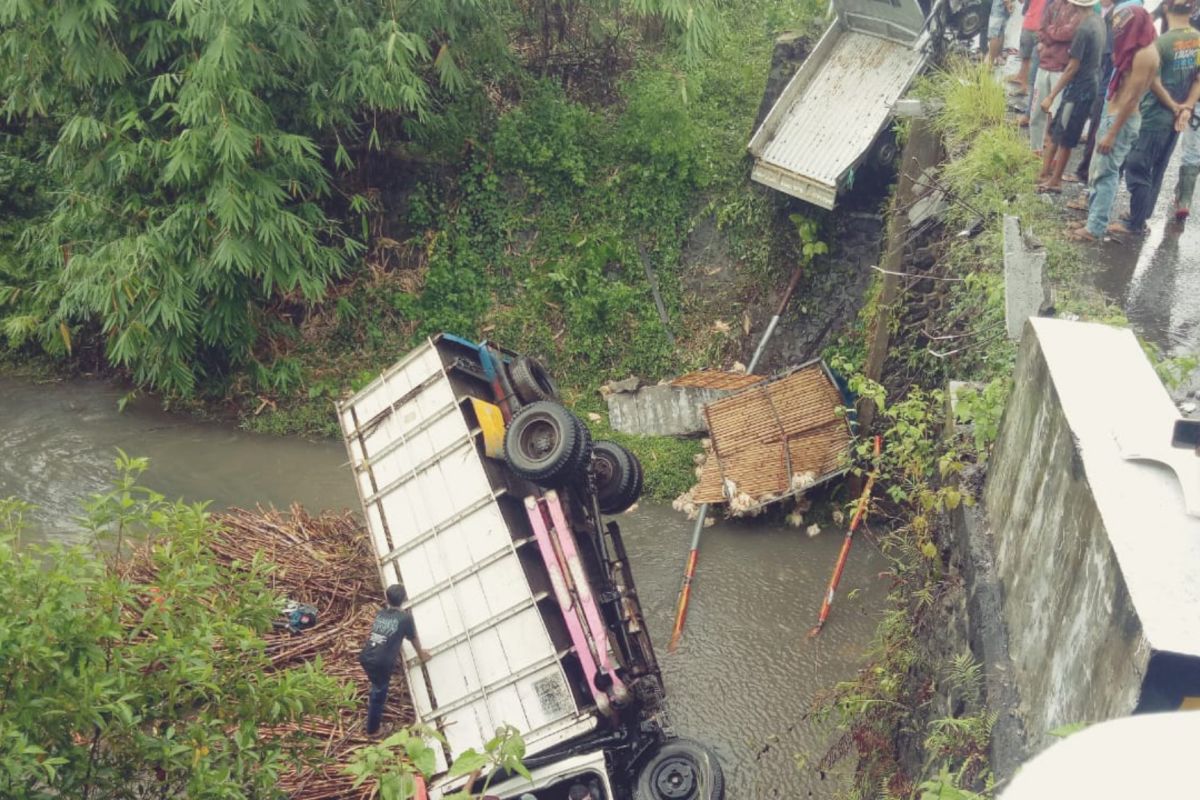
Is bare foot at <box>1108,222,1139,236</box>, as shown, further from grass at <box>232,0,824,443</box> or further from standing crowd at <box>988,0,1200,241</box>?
grass at <box>232,0,824,443</box>

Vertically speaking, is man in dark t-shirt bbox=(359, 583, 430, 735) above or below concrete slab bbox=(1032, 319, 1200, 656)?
Answer: below

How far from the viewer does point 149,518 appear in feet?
14.4

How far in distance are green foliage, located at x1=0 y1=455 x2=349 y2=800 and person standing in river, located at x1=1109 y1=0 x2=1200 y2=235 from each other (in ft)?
24.1

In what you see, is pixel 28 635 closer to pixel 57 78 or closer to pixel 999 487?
pixel 999 487

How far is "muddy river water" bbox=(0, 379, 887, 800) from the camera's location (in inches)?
281

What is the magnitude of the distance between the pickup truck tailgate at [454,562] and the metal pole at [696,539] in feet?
8.11

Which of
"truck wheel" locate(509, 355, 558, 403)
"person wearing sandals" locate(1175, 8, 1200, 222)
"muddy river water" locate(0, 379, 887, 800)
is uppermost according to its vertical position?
"person wearing sandals" locate(1175, 8, 1200, 222)

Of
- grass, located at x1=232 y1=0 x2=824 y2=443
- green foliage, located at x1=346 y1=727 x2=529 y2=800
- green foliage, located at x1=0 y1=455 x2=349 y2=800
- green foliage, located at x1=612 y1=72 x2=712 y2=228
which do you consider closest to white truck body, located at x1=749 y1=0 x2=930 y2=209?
grass, located at x1=232 y1=0 x2=824 y2=443

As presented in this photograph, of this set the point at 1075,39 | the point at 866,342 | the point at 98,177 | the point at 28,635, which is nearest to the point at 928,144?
the point at 1075,39

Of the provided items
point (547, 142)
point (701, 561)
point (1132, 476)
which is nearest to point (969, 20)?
point (547, 142)

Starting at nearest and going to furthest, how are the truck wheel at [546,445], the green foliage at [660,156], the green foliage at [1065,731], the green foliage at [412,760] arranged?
the green foliage at [1065,731] → the green foliage at [412,760] → the truck wheel at [546,445] → the green foliage at [660,156]

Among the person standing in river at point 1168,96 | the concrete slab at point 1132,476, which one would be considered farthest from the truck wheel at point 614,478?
the person standing in river at point 1168,96

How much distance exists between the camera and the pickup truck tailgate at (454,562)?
5.72 m

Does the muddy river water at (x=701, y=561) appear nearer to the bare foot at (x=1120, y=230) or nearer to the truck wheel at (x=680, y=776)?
the truck wheel at (x=680, y=776)
